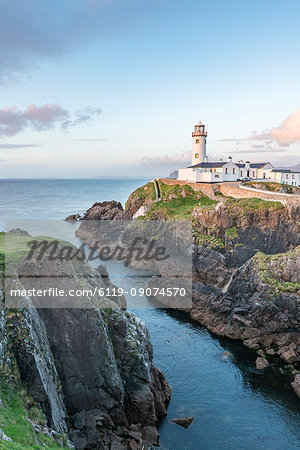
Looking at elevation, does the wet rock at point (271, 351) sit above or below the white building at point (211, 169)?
below

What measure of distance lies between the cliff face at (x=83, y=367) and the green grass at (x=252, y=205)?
49.0 m

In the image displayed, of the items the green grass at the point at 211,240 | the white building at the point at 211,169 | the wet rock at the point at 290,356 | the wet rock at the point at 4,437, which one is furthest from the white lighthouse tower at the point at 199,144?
the wet rock at the point at 4,437

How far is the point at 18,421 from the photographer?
56.4ft

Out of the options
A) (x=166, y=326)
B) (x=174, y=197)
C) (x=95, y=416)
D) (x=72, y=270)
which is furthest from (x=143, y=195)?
(x=95, y=416)

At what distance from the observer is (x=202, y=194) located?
89.2 m

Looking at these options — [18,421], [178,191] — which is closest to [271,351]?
[18,421]

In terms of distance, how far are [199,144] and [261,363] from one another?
7928 cm

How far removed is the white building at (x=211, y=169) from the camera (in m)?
94.4

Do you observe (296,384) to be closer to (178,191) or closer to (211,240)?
(211,240)

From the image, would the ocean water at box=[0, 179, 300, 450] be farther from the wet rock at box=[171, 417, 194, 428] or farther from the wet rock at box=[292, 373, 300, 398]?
the wet rock at box=[292, 373, 300, 398]

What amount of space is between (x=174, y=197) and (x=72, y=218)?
5272 cm

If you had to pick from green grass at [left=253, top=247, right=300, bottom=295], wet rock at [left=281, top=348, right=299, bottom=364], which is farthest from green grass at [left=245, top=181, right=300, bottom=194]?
wet rock at [left=281, top=348, right=299, bottom=364]

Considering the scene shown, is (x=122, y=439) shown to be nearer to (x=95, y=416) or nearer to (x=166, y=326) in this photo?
(x=95, y=416)

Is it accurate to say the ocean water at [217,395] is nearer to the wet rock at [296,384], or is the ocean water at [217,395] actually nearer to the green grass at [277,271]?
the wet rock at [296,384]
